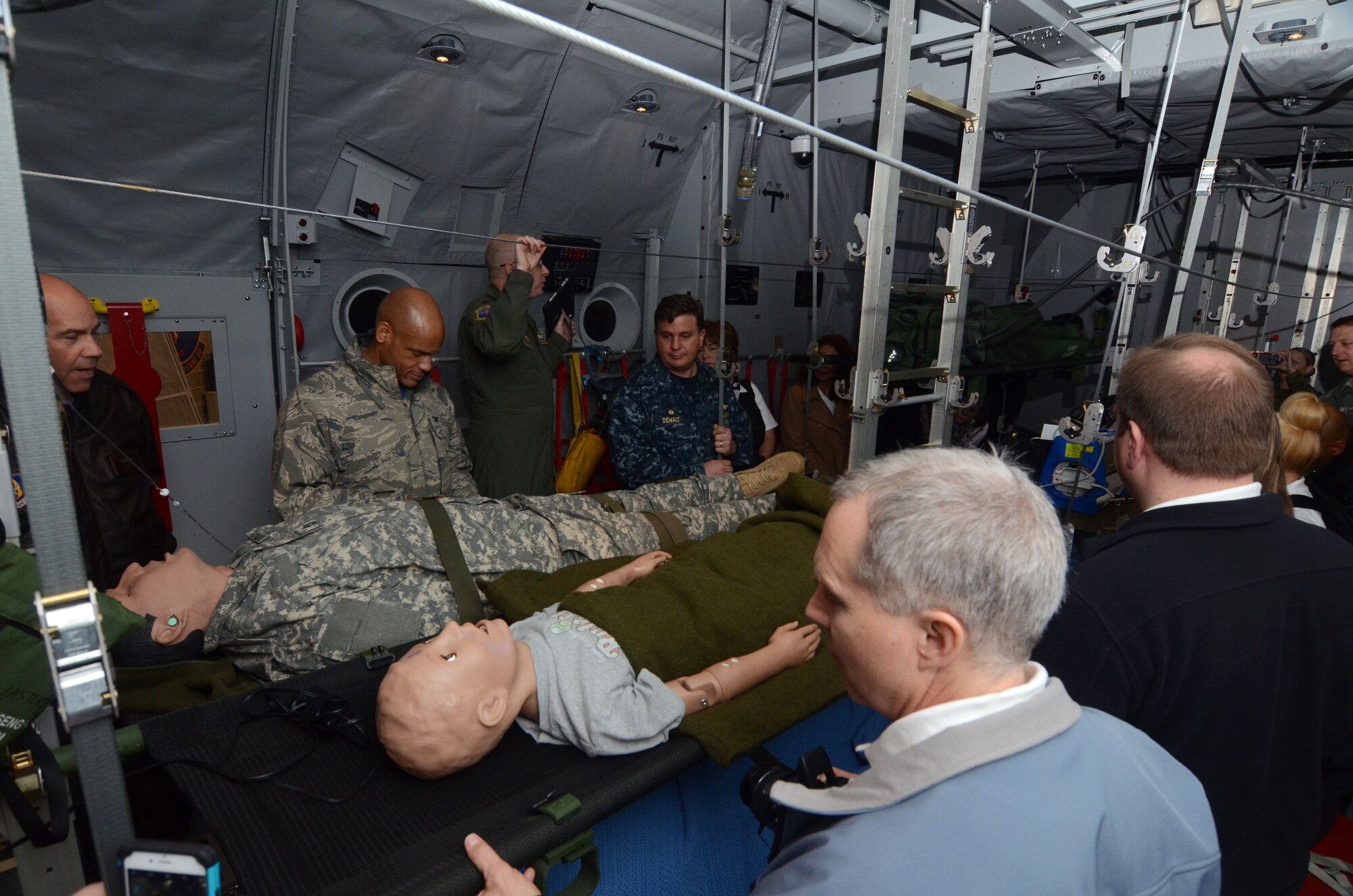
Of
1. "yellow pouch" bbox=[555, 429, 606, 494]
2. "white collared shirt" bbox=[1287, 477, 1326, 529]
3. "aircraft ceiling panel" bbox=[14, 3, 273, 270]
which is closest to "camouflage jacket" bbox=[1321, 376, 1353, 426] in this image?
"white collared shirt" bbox=[1287, 477, 1326, 529]

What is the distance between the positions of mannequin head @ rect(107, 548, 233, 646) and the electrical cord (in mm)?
412

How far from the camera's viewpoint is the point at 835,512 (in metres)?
0.89

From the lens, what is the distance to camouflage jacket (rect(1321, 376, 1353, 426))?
361 cm

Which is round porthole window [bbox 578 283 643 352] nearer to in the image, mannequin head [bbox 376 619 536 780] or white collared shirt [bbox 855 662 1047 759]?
mannequin head [bbox 376 619 536 780]

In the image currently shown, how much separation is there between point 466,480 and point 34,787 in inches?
74.4

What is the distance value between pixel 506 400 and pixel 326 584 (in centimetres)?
173

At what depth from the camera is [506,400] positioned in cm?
360

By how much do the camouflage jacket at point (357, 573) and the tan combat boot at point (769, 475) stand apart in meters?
0.85

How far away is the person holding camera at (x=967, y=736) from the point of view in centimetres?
67

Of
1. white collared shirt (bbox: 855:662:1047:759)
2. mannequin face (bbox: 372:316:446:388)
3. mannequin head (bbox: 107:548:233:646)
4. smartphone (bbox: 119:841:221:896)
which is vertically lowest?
mannequin head (bbox: 107:548:233:646)

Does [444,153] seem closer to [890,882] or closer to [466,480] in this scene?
[466,480]

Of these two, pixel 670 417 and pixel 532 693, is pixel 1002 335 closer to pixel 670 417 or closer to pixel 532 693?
pixel 670 417

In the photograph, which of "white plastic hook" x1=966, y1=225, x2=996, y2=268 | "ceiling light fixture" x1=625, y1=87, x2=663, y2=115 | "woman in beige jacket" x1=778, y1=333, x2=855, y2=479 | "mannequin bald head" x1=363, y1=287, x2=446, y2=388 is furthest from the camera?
"woman in beige jacket" x1=778, y1=333, x2=855, y2=479

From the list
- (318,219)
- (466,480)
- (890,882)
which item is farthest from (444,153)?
(890,882)
